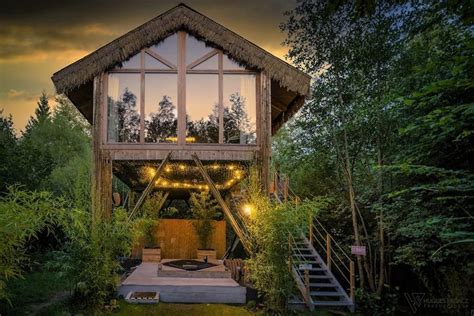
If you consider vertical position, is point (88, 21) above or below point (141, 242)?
above

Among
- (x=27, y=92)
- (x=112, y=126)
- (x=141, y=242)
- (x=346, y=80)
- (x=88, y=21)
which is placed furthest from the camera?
(x=27, y=92)

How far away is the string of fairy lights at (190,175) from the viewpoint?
8945 millimetres

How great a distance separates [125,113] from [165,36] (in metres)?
1.92

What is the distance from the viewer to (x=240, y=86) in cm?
805

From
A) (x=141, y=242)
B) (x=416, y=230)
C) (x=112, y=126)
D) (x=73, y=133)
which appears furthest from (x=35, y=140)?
(x=416, y=230)

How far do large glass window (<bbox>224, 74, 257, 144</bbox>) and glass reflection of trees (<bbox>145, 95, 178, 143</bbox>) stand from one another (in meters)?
1.16

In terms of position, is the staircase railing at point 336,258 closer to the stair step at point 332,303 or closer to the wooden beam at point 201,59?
the stair step at point 332,303

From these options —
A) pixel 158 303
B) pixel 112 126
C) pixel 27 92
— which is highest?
pixel 27 92

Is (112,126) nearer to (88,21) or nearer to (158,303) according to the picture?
(158,303)

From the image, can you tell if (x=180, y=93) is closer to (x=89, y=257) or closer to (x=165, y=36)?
(x=165, y=36)

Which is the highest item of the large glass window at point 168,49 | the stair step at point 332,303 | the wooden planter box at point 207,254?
the large glass window at point 168,49

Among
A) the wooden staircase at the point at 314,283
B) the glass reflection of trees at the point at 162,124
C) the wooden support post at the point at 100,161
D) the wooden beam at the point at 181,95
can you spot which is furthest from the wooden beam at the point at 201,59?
the wooden staircase at the point at 314,283

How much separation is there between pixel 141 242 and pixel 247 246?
6944 millimetres

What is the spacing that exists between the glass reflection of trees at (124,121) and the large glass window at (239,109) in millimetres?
1981
